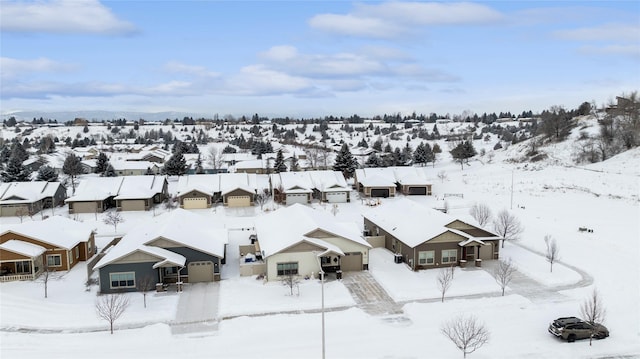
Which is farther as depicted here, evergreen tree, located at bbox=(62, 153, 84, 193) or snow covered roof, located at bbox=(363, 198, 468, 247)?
evergreen tree, located at bbox=(62, 153, 84, 193)

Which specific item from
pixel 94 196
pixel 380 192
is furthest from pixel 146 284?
pixel 380 192

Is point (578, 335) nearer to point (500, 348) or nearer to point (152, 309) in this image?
point (500, 348)

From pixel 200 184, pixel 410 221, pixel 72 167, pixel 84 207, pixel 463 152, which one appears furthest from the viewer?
pixel 463 152

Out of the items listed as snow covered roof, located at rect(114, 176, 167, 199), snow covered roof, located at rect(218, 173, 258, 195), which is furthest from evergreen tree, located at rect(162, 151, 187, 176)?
snow covered roof, located at rect(218, 173, 258, 195)

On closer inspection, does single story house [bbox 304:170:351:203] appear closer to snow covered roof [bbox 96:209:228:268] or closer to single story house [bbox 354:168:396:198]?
single story house [bbox 354:168:396:198]

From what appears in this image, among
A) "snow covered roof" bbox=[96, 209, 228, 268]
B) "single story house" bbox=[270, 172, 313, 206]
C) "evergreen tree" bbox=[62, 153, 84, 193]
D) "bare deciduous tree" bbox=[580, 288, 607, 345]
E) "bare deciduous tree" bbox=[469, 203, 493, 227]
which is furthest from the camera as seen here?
"evergreen tree" bbox=[62, 153, 84, 193]

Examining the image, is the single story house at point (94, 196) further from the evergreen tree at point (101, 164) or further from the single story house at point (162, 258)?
the single story house at point (162, 258)

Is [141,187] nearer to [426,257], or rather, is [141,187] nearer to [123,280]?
[123,280]
